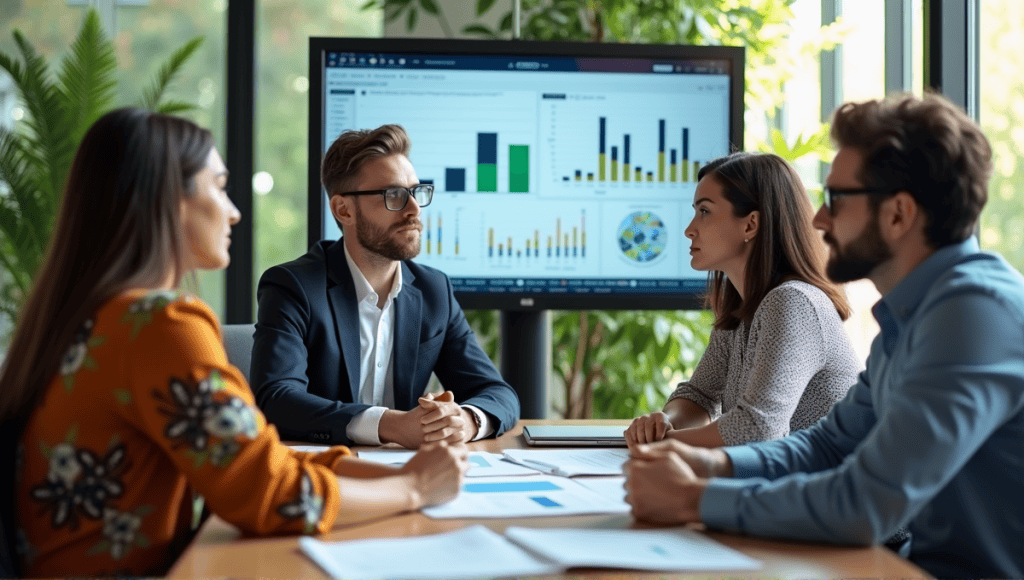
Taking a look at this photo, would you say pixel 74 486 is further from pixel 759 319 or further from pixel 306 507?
pixel 759 319

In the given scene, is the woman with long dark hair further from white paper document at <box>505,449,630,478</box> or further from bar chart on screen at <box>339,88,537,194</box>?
bar chart on screen at <box>339,88,537,194</box>

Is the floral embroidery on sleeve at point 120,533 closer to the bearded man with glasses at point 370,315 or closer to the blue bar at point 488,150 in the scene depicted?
the bearded man with glasses at point 370,315

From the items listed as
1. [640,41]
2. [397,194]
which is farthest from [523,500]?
[640,41]

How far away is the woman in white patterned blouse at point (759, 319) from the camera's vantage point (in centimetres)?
177

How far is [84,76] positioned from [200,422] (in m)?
2.67

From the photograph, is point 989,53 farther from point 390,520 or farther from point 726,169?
point 390,520

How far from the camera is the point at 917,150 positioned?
1.30m

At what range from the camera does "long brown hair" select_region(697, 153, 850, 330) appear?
204 centimetres

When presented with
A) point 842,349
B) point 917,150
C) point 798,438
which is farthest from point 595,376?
point 917,150

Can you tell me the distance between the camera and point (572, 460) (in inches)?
66.9

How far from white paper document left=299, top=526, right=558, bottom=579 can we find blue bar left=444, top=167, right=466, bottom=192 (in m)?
1.77

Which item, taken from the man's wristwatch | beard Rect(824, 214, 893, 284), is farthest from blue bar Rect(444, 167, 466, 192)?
beard Rect(824, 214, 893, 284)

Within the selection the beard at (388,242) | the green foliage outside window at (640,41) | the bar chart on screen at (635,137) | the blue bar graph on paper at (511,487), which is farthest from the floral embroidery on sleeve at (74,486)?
the green foliage outside window at (640,41)

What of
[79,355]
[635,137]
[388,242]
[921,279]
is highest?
[635,137]
